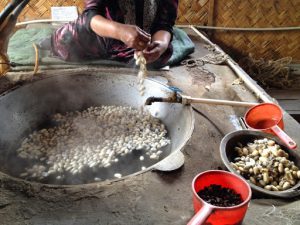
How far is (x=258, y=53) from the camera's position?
4234 mm

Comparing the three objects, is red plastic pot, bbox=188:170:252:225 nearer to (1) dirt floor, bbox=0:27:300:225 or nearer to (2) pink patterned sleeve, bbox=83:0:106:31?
(1) dirt floor, bbox=0:27:300:225

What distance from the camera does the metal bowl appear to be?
1.39 metres

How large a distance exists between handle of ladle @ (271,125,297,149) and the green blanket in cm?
149

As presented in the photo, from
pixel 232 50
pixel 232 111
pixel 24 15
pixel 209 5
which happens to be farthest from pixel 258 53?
pixel 24 15

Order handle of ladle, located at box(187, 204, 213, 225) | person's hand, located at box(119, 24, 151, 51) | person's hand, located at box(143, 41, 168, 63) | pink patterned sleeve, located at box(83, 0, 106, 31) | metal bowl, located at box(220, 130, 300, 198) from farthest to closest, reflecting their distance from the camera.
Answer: pink patterned sleeve, located at box(83, 0, 106, 31) → person's hand, located at box(143, 41, 168, 63) → person's hand, located at box(119, 24, 151, 51) → metal bowl, located at box(220, 130, 300, 198) → handle of ladle, located at box(187, 204, 213, 225)

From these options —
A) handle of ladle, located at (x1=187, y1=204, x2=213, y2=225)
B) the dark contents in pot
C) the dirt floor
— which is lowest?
the dirt floor

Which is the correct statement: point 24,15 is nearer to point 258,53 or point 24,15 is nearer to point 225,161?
point 258,53

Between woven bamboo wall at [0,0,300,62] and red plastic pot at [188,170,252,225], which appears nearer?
red plastic pot at [188,170,252,225]

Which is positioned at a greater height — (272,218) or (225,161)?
(225,161)

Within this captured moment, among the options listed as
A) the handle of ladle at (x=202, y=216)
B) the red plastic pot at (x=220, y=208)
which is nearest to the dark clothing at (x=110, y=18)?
the red plastic pot at (x=220, y=208)

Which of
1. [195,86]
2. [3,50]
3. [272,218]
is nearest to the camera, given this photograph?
[272,218]

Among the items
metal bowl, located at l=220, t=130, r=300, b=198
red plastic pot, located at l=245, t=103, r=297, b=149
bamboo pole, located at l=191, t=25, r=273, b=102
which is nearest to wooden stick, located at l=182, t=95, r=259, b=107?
red plastic pot, located at l=245, t=103, r=297, b=149

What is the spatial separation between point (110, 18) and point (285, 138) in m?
1.65

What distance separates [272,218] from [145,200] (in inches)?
21.4
